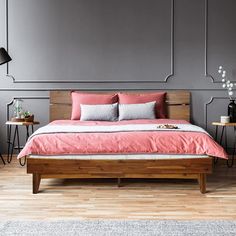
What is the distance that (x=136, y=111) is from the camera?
4.57 m

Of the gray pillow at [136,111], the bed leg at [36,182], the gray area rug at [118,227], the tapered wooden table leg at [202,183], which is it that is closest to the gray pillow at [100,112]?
the gray pillow at [136,111]

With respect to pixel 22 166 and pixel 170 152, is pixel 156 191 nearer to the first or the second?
pixel 170 152

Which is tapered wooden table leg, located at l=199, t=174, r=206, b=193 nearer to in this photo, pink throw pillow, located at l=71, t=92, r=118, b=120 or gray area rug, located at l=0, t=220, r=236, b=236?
gray area rug, located at l=0, t=220, r=236, b=236

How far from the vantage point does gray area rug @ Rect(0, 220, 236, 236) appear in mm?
2354

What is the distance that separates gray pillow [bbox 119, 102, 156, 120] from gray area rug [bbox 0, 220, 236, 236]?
2.09 m

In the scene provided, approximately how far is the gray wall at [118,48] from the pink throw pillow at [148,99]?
0.18m

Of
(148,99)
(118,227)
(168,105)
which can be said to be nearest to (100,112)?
(148,99)

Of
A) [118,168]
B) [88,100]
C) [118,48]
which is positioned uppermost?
[118,48]

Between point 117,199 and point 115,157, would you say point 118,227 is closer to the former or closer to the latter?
point 117,199

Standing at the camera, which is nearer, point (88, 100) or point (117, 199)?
point (117, 199)

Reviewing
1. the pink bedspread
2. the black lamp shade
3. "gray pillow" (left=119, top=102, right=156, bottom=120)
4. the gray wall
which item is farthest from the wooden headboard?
the pink bedspread

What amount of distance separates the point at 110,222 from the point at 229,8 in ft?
11.2

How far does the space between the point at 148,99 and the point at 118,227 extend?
2538 mm

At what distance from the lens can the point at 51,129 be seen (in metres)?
3.56
